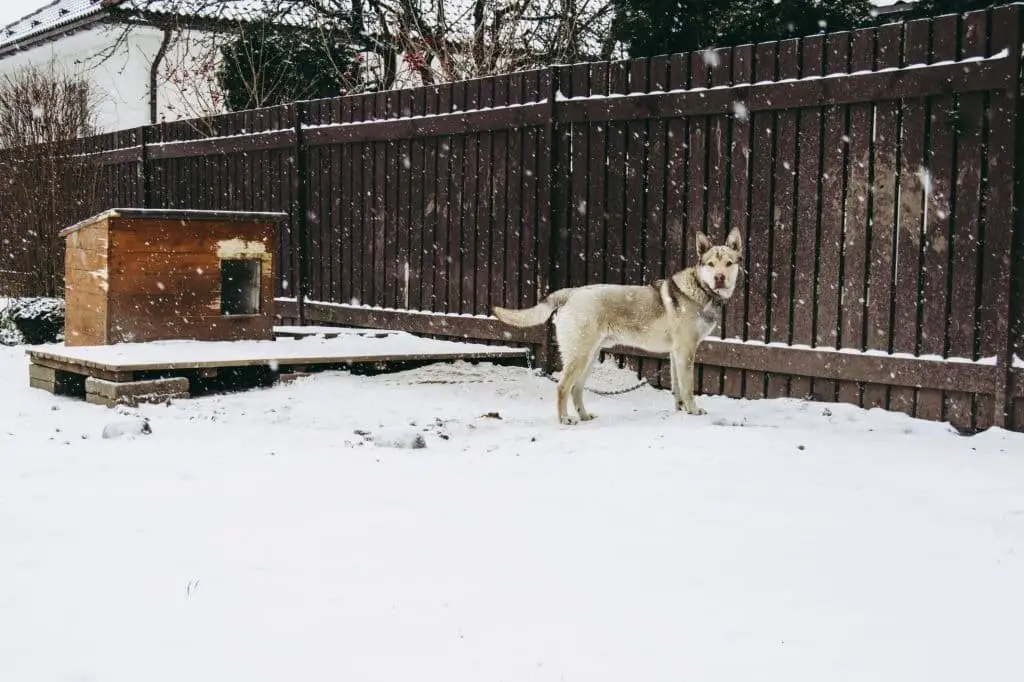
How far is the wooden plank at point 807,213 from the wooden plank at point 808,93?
0.39 ft

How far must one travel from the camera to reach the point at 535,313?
22.7ft

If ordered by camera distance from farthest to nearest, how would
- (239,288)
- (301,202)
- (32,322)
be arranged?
(32,322), (301,202), (239,288)

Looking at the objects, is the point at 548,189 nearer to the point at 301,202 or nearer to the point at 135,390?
the point at 135,390

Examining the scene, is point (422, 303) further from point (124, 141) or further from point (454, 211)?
point (124, 141)

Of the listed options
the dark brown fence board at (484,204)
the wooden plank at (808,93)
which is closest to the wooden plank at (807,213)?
the wooden plank at (808,93)

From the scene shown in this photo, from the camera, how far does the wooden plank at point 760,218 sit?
712 centimetres

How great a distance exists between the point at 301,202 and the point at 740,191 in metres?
5.57

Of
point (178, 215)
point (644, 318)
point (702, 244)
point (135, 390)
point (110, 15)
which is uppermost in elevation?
point (110, 15)

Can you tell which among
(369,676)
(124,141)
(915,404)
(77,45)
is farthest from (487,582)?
(77,45)

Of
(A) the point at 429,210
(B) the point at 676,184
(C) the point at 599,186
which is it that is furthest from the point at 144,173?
(B) the point at 676,184

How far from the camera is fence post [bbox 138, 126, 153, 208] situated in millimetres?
14025

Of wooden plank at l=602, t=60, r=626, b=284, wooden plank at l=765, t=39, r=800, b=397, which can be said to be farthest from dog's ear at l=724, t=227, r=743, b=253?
wooden plank at l=602, t=60, r=626, b=284

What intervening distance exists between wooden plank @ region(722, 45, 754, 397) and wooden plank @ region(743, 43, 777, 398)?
0.10ft

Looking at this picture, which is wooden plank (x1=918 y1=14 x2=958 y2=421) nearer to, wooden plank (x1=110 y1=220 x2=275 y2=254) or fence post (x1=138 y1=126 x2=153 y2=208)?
wooden plank (x1=110 y1=220 x2=275 y2=254)
